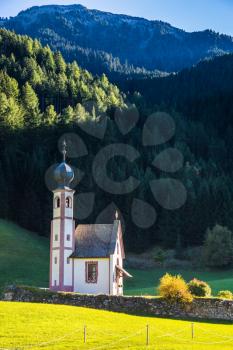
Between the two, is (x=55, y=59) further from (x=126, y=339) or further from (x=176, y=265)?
(x=126, y=339)

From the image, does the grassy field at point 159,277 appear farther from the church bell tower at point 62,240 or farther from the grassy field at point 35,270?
the church bell tower at point 62,240

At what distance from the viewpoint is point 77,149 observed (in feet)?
389

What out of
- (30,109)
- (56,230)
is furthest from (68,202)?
(30,109)

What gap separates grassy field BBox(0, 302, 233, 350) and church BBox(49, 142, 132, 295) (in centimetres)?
1683

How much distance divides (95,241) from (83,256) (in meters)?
1.96

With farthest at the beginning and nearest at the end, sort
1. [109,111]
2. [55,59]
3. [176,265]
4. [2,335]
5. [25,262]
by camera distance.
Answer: [55,59] → [109,111] → [176,265] → [25,262] → [2,335]

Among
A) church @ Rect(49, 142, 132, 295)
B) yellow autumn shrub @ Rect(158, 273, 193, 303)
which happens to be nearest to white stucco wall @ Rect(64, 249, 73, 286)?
church @ Rect(49, 142, 132, 295)

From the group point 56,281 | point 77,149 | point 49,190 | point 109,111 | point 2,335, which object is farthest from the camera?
point 109,111

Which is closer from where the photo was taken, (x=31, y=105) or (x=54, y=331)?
(x=54, y=331)

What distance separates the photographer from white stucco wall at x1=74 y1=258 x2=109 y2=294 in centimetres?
5794

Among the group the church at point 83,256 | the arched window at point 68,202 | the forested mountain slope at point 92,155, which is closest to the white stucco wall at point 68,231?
the church at point 83,256

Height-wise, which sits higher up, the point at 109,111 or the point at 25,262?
the point at 109,111

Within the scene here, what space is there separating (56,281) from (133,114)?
85.7 m

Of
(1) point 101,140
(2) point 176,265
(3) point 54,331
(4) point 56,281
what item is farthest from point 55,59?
(3) point 54,331
